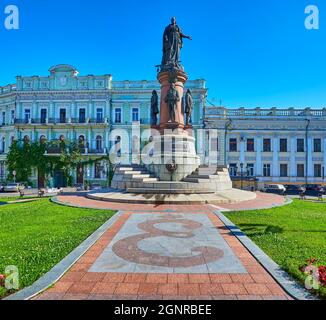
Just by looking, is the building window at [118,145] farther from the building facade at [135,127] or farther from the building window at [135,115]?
the building window at [135,115]

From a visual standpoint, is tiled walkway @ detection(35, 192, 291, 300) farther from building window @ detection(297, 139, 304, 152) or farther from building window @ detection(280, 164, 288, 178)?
building window @ detection(297, 139, 304, 152)

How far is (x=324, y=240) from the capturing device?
680 cm

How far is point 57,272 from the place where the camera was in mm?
4676

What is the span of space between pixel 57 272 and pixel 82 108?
40427mm

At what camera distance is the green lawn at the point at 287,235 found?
540 cm

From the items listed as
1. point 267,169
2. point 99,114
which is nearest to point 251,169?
point 267,169

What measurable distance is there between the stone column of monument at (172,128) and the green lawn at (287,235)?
6.48 meters

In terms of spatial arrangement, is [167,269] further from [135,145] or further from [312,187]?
[312,187]

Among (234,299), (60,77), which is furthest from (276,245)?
(60,77)

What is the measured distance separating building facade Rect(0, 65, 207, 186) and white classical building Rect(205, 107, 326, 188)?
15.7ft

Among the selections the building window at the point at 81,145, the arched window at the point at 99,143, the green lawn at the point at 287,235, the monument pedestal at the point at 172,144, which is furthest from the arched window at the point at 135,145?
the green lawn at the point at 287,235
